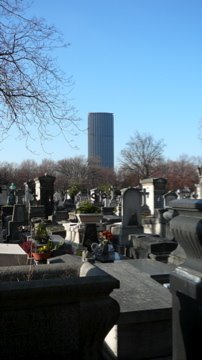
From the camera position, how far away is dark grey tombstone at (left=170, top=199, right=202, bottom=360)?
7.88ft

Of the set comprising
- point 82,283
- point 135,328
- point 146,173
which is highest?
point 146,173

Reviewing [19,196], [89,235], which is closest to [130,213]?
[89,235]

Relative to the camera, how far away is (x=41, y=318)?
333 cm

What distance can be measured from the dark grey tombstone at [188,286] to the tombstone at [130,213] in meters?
12.3

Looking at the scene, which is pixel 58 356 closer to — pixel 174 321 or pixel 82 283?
pixel 82 283

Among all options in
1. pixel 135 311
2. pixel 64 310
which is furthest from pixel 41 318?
pixel 135 311

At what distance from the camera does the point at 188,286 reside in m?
2.46

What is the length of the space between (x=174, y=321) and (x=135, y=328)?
1617 millimetres

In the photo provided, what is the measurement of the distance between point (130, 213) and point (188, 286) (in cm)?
1350

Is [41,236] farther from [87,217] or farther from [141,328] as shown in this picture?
[87,217]

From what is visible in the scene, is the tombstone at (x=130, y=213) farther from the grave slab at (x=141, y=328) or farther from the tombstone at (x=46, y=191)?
the tombstone at (x=46, y=191)

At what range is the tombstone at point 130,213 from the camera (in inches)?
599

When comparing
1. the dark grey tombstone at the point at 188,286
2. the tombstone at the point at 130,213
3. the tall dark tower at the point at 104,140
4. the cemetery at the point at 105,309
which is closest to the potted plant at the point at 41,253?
the cemetery at the point at 105,309

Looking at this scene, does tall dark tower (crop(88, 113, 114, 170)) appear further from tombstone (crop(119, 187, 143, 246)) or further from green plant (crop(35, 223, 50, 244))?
green plant (crop(35, 223, 50, 244))
